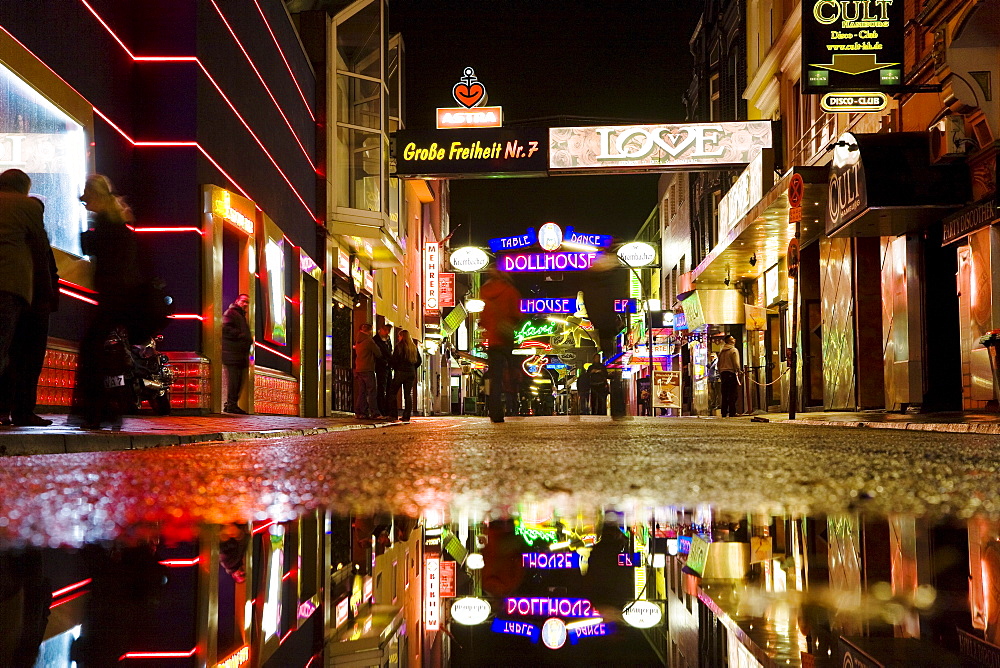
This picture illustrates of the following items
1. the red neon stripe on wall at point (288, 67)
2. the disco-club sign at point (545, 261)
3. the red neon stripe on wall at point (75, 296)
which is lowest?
the red neon stripe on wall at point (75, 296)

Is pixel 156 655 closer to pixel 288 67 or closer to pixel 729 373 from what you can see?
pixel 288 67

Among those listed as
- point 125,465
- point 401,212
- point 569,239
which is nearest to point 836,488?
point 125,465

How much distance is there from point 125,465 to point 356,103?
934 inches

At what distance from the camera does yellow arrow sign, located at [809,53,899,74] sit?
16.1 m

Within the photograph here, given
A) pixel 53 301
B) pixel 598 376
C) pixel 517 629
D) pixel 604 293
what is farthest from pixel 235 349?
pixel 604 293

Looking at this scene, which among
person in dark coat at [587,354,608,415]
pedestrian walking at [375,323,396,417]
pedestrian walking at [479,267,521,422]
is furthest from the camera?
person in dark coat at [587,354,608,415]

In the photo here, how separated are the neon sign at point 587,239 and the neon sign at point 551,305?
7.64 m

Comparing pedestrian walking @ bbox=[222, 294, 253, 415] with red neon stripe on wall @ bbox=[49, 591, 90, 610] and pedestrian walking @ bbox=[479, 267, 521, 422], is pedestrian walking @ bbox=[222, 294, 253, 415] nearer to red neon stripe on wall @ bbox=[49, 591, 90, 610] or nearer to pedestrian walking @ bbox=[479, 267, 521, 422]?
pedestrian walking @ bbox=[479, 267, 521, 422]

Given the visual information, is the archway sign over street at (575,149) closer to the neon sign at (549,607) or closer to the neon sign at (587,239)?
the neon sign at (587,239)

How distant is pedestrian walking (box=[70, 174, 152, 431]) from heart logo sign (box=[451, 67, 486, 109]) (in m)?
24.4

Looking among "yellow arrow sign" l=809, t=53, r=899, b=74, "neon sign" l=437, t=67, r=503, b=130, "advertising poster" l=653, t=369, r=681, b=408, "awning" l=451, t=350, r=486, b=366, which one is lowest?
"advertising poster" l=653, t=369, r=681, b=408

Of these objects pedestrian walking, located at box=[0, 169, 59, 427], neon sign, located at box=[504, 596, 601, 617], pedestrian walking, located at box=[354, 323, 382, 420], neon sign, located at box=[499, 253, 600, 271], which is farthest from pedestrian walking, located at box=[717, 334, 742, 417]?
neon sign, located at box=[504, 596, 601, 617]

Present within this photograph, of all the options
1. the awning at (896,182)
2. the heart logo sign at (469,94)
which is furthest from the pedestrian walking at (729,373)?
the heart logo sign at (469,94)

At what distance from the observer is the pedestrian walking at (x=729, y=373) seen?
2316cm
